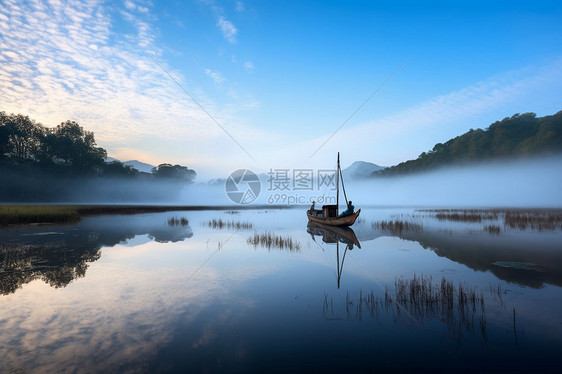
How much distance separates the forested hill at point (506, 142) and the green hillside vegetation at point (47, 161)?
160 m

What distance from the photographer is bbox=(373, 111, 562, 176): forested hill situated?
4060 inches

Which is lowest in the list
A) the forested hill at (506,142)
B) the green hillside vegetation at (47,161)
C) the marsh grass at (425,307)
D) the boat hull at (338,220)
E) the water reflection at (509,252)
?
the marsh grass at (425,307)

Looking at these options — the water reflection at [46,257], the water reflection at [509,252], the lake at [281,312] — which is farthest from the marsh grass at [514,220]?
the water reflection at [46,257]

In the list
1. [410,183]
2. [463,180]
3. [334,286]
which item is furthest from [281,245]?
[410,183]

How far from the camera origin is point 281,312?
27.6 feet

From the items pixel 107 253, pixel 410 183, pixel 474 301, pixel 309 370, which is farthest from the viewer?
pixel 410 183

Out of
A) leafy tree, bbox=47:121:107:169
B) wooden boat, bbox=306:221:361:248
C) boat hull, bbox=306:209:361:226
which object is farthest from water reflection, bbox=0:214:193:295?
leafy tree, bbox=47:121:107:169

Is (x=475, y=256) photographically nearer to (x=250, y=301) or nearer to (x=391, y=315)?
(x=391, y=315)

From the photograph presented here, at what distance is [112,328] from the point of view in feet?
23.7

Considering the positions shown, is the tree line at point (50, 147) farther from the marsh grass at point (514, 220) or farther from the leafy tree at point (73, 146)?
the marsh grass at point (514, 220)

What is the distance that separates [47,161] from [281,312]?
107533 millimetres

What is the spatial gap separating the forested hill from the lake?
120 meters

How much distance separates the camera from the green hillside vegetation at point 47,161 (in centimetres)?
Answer: 7894

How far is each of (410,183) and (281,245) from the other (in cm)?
17711
